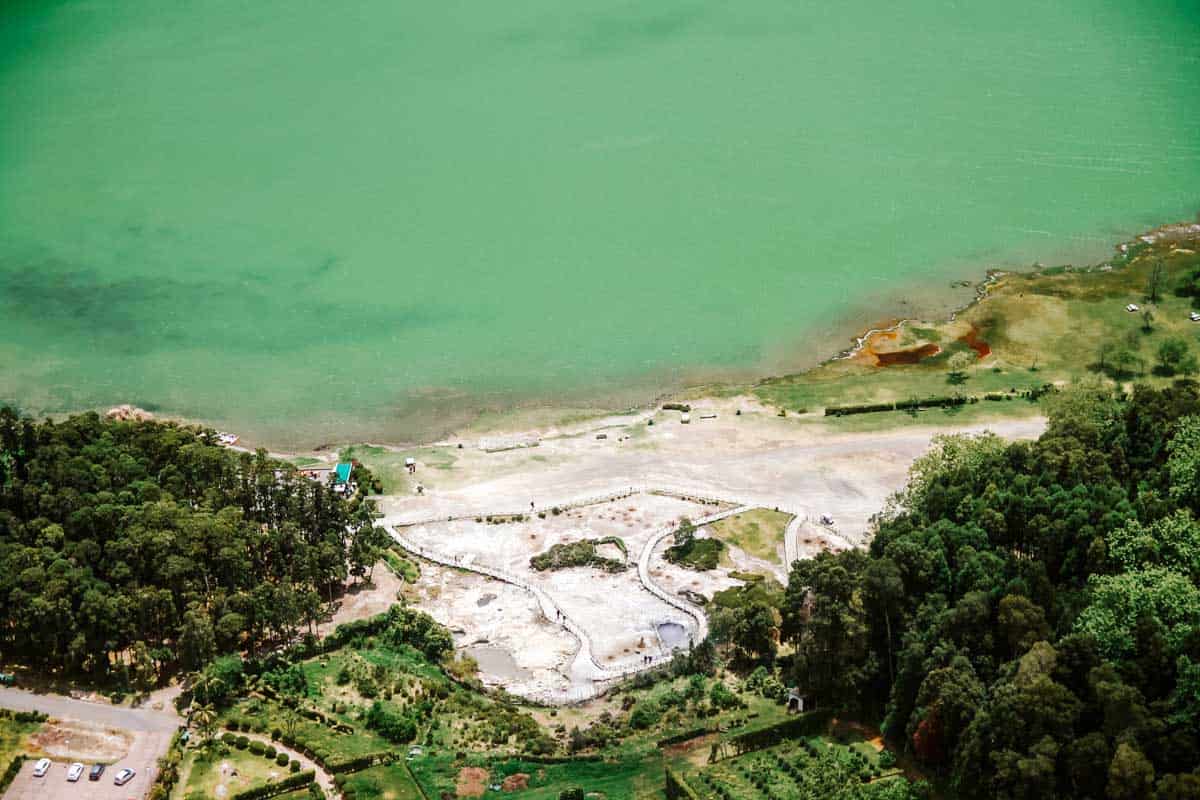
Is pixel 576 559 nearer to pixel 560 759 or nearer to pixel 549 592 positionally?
pixel 549 592

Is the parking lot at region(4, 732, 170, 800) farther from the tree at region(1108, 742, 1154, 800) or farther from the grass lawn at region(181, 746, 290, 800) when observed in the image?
the tree at region(1108, 742, 1154, 800)

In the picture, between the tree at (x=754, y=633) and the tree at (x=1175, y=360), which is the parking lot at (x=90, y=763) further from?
the tree at (x=1175, y=360)

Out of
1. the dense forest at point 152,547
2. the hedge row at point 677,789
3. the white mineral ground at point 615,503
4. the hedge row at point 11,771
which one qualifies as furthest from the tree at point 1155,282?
the hedge row at point 11,771

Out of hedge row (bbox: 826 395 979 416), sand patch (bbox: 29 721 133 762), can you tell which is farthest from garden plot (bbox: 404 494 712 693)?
sand patch (bbox: 29 721 133 762)

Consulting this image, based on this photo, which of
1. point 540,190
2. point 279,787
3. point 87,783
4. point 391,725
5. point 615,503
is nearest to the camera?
point 279,787

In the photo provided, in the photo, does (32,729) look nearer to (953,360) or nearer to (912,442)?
(912,442)

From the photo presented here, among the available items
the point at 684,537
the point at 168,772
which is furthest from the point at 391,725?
the point at 684,537
